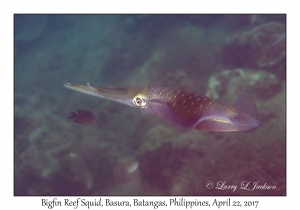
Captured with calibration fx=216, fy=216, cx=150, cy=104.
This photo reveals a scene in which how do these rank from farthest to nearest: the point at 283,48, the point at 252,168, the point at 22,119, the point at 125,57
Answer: the point at 125,57 → the point at 22,119 → the point at 283,48 → the point at 252,168

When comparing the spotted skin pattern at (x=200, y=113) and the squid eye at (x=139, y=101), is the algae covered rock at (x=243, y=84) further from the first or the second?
the squid eye at (x=139, y=101)

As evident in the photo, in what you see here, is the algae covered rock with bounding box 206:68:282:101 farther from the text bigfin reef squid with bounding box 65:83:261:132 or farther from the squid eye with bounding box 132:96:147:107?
the squid eye with bounding box 132:96:147:107

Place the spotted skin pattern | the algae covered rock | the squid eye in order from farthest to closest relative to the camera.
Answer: the algae covered rock → the squid eye → the spotted skin pattern

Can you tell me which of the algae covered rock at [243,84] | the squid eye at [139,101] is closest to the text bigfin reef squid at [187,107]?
the squid eye at [139,101]

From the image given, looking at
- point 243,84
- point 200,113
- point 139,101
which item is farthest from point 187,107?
point 243,84

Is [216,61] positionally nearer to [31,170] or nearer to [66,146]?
[66,146]

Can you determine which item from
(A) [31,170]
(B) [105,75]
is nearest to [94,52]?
(B) [105,75]

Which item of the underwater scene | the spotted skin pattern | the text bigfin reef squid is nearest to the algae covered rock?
the underwater scene
